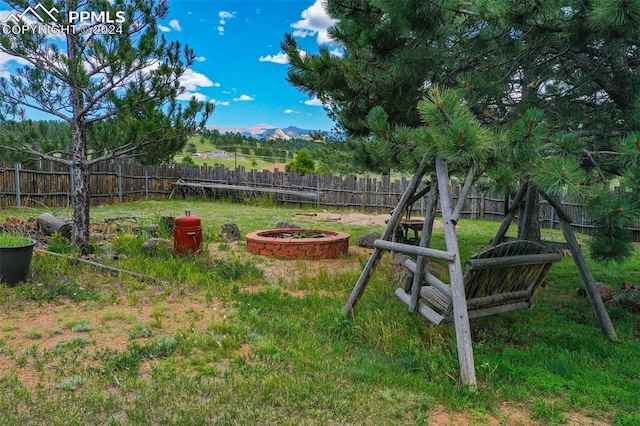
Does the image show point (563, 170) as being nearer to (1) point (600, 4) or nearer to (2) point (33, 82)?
(1) point (600, 4)

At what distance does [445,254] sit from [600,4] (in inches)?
67.4

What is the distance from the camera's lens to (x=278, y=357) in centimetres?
296

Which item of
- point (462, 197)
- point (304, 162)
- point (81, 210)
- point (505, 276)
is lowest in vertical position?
point (505, 276)

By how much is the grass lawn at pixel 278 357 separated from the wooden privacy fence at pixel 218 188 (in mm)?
7926

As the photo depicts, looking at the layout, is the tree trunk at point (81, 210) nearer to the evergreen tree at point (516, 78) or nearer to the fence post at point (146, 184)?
the evergreen tree at point (516, 78)

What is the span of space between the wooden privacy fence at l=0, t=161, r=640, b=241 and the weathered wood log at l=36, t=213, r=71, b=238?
5.61m

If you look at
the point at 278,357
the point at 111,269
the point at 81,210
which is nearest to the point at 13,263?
the point at 111,269

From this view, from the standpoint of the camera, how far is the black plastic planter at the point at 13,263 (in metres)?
4.32

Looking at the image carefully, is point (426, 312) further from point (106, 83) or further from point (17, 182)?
point (17, 182)

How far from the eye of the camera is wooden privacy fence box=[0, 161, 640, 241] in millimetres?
11680

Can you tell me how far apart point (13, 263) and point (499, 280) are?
4468 mm

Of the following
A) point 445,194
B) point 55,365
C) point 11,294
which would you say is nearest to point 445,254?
point 445,194

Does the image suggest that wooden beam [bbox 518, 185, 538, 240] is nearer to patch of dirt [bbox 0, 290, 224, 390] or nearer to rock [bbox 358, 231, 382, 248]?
patch of dirt [bbox 0, 290, 224, 390]

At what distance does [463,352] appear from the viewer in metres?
2.70
